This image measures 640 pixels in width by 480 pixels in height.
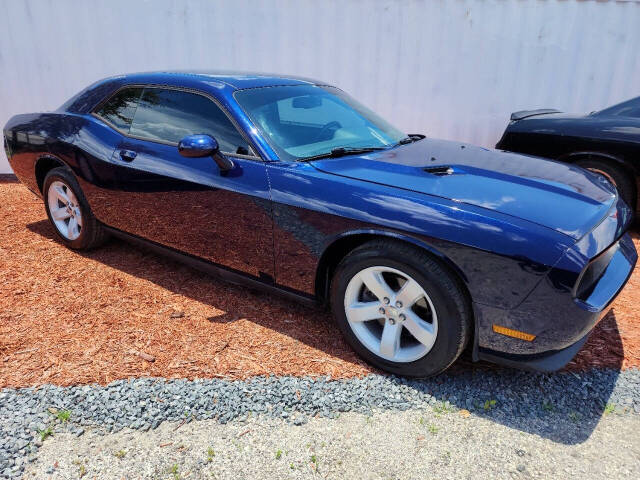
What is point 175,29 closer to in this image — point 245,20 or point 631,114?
point 245,20

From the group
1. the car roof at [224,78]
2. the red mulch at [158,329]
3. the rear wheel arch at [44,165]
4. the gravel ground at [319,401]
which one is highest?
the car roof at [224,78]

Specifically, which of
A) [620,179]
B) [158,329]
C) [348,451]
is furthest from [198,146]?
[620,179]

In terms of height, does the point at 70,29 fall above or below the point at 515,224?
above

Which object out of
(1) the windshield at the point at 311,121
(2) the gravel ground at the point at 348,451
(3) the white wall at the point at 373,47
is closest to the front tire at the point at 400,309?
(2) the gravel ground at the point at 348,451

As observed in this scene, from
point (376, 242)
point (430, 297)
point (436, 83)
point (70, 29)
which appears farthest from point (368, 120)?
point (70, 29)

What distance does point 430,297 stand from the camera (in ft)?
7.77

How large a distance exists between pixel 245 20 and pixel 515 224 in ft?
19.1

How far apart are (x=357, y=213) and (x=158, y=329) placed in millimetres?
1580

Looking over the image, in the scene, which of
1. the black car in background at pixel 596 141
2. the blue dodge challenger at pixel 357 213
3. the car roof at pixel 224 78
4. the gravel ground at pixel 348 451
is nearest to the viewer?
the gravel ground at pixel 348 451

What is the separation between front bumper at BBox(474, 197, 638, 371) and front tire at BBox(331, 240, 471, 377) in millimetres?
144

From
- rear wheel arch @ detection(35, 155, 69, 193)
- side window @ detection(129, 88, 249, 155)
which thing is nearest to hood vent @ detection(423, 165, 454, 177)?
side window @ detection(129, 88, 249, 155)

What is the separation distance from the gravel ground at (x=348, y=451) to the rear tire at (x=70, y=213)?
2168 millimetres

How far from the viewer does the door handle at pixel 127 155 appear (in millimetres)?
3398

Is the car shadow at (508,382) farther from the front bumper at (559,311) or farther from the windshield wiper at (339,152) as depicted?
the windshield wiper at (339,152)
